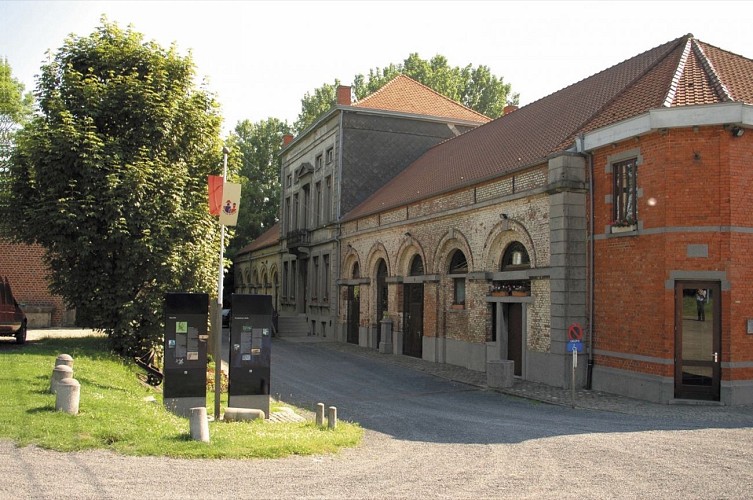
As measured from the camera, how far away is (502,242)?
2025cm

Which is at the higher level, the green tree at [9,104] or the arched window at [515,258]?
the green tree at [9,104]

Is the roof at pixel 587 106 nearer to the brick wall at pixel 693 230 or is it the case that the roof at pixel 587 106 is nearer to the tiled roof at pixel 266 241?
the brick wall at pixel 693 230

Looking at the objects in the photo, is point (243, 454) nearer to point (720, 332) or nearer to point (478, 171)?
point (720, 332)

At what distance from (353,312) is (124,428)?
23588 millimetres

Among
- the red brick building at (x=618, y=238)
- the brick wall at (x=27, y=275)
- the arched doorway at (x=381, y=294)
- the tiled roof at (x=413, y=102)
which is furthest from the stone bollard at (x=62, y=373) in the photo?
the tiled roof at (x=413, y=102)

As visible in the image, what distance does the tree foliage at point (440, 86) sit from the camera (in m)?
59.1

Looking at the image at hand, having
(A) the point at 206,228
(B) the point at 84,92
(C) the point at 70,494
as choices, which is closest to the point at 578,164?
(A) the point at 206,228

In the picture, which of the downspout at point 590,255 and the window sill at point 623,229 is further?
the downspout at point 590,255

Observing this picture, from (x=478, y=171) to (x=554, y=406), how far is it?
33.9 feet

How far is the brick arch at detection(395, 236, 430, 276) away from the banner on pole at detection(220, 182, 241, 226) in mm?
13462

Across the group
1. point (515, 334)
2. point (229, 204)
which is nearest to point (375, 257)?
point (515, 334)

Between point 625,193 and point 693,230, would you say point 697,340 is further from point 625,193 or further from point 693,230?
point 625,193

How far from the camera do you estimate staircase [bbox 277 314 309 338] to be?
3759cm

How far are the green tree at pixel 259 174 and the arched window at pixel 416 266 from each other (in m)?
35.4
